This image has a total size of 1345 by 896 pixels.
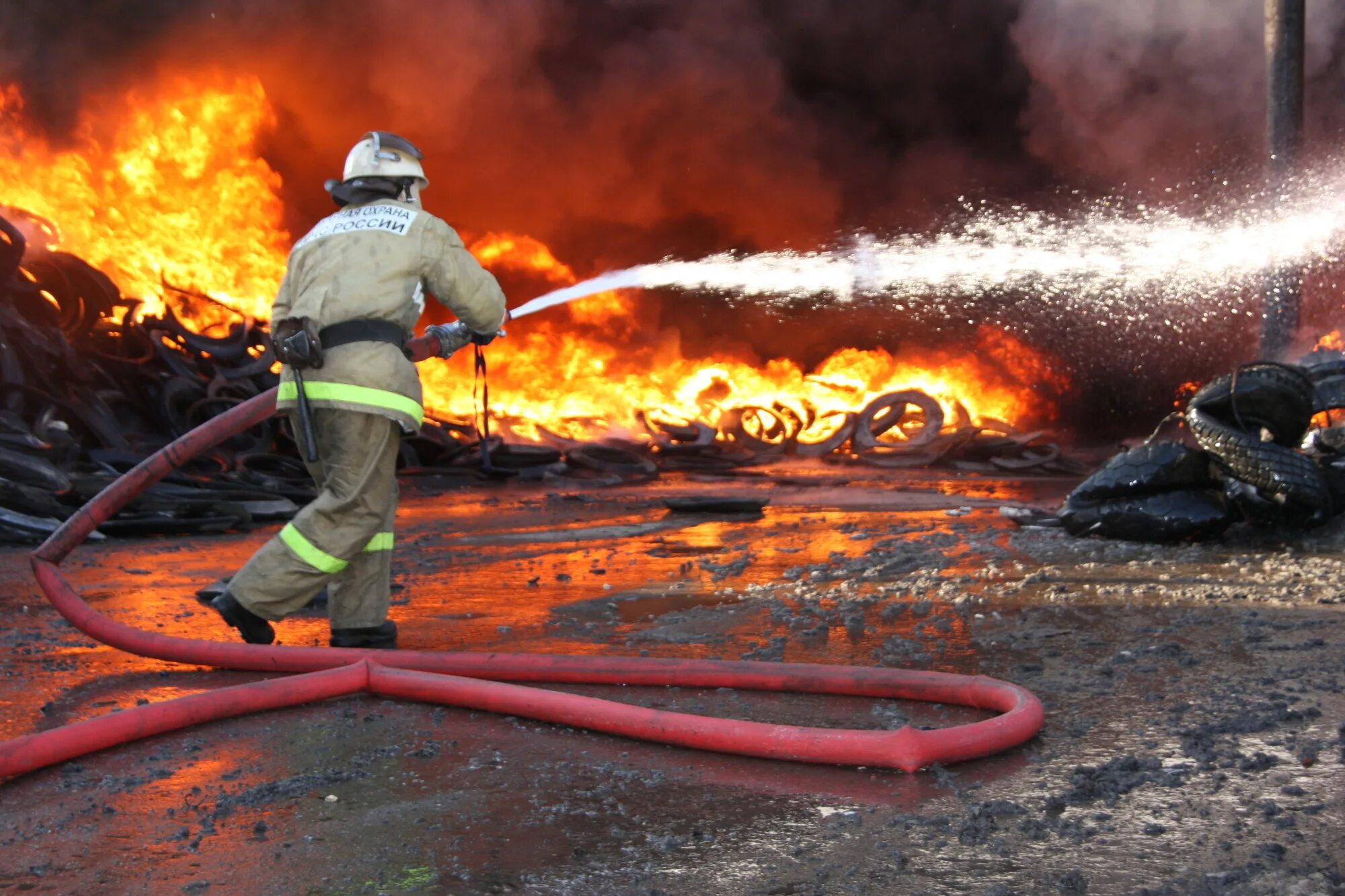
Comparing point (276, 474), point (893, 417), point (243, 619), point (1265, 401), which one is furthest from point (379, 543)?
point (893, 417)

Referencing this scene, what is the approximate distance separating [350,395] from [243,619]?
2.78 feet

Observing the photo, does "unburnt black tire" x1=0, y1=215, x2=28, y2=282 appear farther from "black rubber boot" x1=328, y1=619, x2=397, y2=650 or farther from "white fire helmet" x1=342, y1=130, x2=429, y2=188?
"black rubber boot" x1=328, y1=619, x2=397, y2=650

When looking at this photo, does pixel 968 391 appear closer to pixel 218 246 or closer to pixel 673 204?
pixel 673 204

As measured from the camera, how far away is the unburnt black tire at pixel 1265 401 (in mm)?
5445

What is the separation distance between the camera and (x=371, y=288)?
3.93m

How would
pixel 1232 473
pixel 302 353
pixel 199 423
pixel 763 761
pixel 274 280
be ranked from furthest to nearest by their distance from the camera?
pixel 274 280 → pixel 199 423 → pixel 1232 473 → pixel 302 353 → pixel 763 761

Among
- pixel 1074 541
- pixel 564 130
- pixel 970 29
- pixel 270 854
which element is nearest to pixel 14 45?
pixel 564 130

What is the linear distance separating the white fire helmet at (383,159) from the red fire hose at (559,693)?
5.81ft

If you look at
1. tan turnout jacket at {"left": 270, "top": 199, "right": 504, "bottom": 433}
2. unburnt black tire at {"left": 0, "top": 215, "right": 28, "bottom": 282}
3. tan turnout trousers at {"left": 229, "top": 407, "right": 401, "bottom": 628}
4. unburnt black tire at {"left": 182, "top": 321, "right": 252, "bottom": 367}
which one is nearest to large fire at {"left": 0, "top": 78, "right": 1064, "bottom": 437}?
unburnt black tire at {"left": 182, "top": 321, "right": 252, "bottom": 367}

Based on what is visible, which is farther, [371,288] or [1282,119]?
[1282,119]

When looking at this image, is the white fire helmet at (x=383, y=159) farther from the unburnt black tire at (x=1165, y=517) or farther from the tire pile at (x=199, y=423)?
the tire pile at (x=199, y=423)

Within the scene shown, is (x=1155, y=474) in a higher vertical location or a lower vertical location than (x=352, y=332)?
lower

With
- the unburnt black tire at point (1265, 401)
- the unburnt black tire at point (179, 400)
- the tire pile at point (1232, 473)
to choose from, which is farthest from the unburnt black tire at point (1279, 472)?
the unburnt black tire at point (179, 400)

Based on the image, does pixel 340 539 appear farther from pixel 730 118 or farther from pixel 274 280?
pixel 730 118
